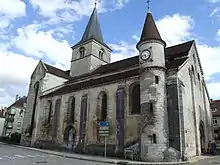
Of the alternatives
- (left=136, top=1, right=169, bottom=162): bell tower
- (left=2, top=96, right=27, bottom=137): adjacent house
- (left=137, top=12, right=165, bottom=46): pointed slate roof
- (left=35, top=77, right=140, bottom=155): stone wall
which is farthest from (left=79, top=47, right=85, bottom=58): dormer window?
(left=2, top=96, right=27, bottom=137): adjacent house

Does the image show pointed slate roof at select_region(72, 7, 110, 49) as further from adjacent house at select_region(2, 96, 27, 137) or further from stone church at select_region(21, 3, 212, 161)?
adjacent house at select_region(2, 96, 27, 137)

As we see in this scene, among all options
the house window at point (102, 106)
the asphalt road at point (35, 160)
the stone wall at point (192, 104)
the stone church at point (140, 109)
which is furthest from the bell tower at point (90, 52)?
the asphalt road at point (35, 160)

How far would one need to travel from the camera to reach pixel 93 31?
36.6 m

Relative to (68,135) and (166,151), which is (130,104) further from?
(68,135)

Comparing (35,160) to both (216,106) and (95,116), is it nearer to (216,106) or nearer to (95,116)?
(95,116)

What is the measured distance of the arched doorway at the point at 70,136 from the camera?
22484mm

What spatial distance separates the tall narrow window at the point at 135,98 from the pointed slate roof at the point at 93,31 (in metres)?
17.4

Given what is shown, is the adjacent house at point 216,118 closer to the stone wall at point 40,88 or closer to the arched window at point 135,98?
the arched window at point 135,98

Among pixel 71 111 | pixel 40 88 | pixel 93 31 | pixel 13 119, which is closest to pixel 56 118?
pixel 71 111

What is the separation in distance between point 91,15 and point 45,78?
16494 mm

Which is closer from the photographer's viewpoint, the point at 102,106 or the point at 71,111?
the point at 102,106

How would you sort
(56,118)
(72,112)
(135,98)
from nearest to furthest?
(135,98), (72,112), (56,118)

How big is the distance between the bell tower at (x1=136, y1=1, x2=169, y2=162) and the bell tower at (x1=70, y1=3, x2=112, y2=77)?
1502 centimetres

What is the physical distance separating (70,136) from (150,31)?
14123 mm
